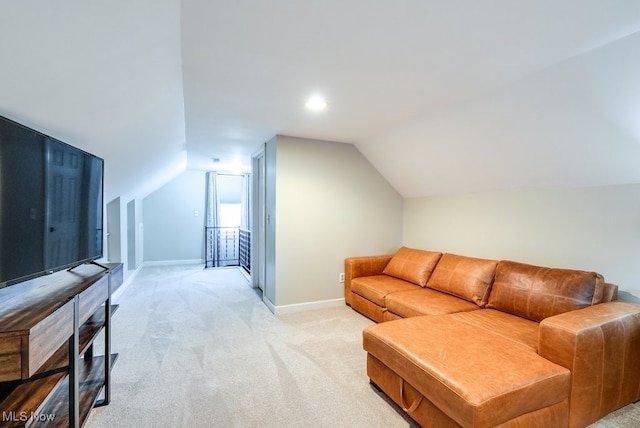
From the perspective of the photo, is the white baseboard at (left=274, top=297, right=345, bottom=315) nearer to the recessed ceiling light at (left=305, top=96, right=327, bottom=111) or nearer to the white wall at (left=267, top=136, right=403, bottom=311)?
the white wall at (left=267, top=136, right=403, bottom=311)

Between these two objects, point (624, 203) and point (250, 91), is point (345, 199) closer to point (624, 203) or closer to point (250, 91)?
point (250, 91)

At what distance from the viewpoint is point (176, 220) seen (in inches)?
266

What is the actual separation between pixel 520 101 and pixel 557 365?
176 cm

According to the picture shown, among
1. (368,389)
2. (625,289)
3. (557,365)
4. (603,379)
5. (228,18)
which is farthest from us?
Answer: (625,289)

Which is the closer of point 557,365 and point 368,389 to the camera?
point 557,365

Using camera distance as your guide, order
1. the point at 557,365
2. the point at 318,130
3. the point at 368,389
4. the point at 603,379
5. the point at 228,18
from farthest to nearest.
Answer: the point at 318,130
the point at 368,389
the point at 603,379
the point at 557,365
the point at 228,18

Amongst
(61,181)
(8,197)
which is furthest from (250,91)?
(8,197)

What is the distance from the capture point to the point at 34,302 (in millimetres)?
1177

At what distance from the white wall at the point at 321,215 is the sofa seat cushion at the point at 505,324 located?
172 centimetres

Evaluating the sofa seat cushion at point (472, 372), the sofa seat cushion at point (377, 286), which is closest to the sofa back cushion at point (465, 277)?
the sofa seat cushion at point (377, 286)

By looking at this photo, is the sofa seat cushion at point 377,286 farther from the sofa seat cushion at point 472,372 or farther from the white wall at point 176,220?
the white wall at point 176,220

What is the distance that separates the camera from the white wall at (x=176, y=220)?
6.56m

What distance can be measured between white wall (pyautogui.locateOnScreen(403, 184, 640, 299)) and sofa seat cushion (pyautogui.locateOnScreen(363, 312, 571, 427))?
48.0 inches

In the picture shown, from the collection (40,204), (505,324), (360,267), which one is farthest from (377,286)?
(40,204)
